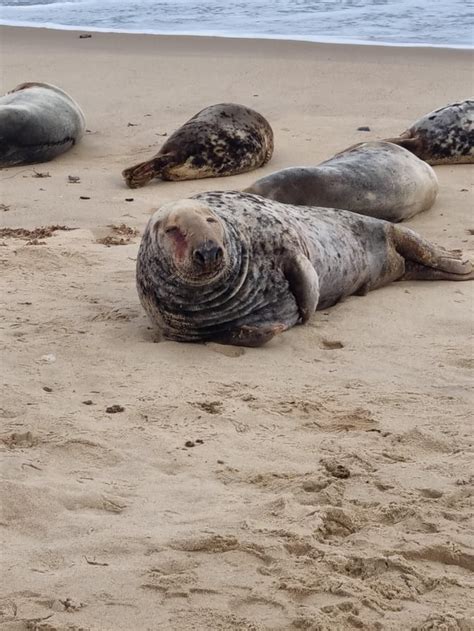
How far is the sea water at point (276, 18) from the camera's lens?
14133 millimetres

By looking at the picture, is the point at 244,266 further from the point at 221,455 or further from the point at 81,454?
the point at 81,454

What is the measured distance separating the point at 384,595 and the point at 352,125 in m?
6.88

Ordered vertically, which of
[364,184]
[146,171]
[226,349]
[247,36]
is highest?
[247,36]

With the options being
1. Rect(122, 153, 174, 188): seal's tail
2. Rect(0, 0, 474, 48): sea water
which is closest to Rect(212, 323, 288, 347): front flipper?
Rect(122, 153, 174, 188): seal's tail

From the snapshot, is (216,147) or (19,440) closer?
(19,440)

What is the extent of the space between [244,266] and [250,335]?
35 centimetres

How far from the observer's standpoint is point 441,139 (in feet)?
27.2

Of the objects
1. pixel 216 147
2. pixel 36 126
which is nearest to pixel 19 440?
pixel 216 147

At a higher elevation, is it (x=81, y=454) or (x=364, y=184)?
(x=364, y=184)

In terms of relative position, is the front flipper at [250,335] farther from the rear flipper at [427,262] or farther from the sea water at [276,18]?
the sea water at [276,18]

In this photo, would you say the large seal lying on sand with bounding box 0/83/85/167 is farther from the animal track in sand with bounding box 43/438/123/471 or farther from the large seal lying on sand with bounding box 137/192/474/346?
the animal track in sand with bounding box 43/438/123/471

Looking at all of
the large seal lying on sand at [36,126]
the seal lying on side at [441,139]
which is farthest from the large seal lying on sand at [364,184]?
the large seal lying on sand at [36,126]

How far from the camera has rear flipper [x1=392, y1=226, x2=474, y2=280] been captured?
5.69 metres

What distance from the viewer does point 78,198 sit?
719cm
